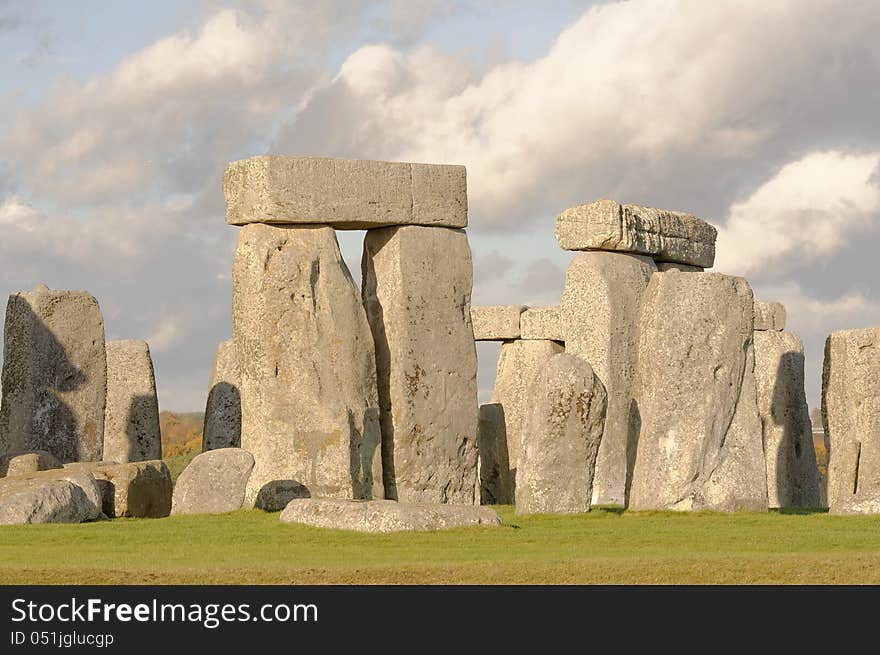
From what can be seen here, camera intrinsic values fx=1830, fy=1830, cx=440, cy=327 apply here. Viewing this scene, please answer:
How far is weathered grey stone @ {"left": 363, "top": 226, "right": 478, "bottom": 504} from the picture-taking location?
68.2 feet

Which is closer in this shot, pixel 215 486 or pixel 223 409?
pixel 215 486

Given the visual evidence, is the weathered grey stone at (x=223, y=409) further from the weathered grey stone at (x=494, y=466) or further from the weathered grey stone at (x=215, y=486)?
the weathered grey stone at (x=215, y=486)

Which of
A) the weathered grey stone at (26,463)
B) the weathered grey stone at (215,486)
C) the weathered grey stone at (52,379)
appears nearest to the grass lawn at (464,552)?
the weathered grey stone at (215,486)

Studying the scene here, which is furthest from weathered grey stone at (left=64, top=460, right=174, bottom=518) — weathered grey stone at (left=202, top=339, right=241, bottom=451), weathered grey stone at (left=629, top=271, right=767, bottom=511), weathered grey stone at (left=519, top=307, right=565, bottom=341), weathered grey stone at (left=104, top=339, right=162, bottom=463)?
weathered grey stone at (left=519, top=307, right=565, bottom=341)

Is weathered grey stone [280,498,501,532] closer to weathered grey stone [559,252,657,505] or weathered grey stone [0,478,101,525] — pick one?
weathered grey stone [0,478,101,525]

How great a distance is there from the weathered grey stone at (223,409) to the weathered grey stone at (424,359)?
475 cm

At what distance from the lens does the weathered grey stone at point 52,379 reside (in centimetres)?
2252

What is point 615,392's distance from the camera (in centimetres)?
2255

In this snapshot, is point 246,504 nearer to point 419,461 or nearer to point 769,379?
point 419,461

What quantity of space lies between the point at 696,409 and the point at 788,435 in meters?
6.65

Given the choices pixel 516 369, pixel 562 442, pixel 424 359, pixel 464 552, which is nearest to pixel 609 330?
pixel 424 359

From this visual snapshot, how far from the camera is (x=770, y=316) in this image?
1028 inches

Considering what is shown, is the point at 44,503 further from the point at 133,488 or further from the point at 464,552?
the point at 464,552

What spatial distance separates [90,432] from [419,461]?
4495 mm
